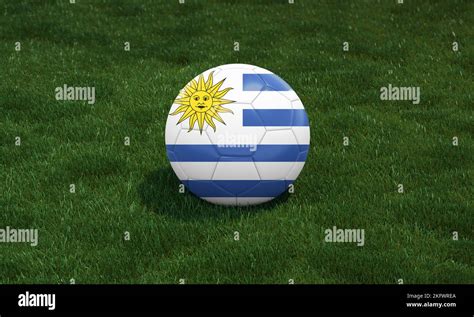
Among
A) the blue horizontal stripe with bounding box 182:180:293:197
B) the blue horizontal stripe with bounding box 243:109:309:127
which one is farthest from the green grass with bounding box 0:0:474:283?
the blue horizontal stripe with bounding box 243:109:309:127

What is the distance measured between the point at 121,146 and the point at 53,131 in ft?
4.14

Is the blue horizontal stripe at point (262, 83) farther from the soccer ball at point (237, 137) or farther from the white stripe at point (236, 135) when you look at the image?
the white stripe at point (236, 135)

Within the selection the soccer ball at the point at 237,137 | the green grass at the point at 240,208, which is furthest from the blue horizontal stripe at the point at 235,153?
the green grass at the point at 240,208

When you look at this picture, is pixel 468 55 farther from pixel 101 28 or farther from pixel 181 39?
pixel 101 28

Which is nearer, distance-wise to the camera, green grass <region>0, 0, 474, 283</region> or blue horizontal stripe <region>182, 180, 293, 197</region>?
green grass <region>0, 0, 474, 283</region>

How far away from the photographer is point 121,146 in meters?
9.33

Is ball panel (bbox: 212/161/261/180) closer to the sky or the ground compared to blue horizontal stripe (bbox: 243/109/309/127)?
closer to the ground

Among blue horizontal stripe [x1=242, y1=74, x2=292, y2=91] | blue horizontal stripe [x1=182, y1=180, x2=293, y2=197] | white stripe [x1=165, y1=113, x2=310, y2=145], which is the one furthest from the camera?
blue horizontal stripe [x1=242, y1=74, x2=292, y2=91]

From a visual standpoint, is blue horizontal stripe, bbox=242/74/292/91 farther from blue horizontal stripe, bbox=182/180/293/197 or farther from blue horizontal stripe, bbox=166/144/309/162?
blue horizontal stripe, bbox=182/180/293/197

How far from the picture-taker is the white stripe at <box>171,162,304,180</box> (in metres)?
7.21

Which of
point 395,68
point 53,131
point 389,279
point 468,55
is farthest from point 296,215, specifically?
point 468,55

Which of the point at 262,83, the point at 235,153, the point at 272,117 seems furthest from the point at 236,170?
the point at 262,83

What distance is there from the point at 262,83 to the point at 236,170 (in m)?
1.02

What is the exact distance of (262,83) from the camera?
751 centimetres
